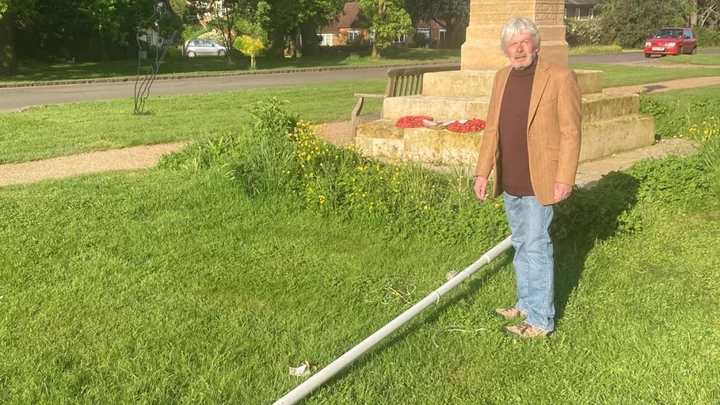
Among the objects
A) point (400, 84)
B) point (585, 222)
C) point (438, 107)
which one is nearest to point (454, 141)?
point (438, 107)

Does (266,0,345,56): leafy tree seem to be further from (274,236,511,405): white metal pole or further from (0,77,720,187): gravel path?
(274,236,511,405): white metal pole

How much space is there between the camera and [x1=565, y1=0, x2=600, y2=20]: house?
8769cm

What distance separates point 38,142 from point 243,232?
5.77m

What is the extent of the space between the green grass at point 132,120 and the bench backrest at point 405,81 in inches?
83.2

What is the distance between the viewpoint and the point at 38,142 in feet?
34.1

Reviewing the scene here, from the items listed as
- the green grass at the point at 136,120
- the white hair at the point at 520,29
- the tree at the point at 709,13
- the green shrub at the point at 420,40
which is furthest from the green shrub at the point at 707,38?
the white hair at the point at 520,29

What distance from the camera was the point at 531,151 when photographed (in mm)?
4039

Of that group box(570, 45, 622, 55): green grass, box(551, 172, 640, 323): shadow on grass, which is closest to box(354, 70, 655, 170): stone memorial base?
box(551, 172, 640, 323): shadow on grass

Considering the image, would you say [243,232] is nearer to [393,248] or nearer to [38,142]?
[393,248]

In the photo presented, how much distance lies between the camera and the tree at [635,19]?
5788 cm

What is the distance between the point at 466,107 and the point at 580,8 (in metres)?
88.1

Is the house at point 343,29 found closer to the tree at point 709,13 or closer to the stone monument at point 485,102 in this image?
the tree at point 709,13

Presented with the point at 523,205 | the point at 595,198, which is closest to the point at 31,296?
the point at 523,205

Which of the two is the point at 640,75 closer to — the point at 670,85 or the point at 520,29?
the point at 670,85
